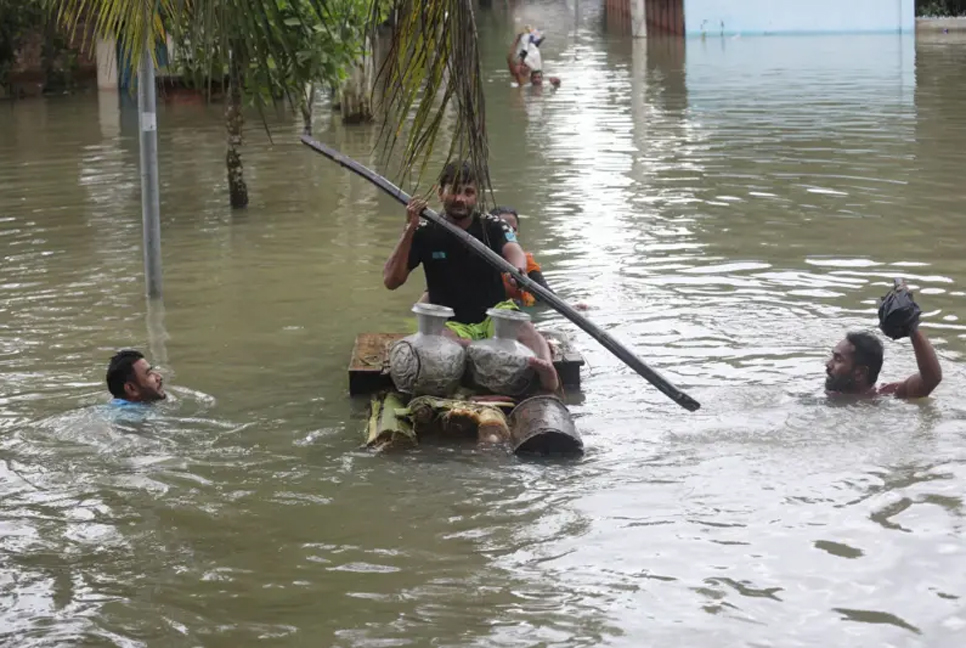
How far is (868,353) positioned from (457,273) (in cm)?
226

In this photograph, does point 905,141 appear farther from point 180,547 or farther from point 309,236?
point 180,547

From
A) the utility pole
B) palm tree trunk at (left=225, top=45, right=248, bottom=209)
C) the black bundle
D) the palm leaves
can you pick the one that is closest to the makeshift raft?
the black bundle

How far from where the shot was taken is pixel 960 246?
11.0m

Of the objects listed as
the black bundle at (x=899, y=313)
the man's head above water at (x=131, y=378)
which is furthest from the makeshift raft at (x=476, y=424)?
the black bundle at (x=899, y=313)

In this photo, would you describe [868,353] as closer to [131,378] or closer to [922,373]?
[922,373]

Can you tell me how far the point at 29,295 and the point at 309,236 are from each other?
2742 mm

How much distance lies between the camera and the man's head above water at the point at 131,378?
24.0 feet

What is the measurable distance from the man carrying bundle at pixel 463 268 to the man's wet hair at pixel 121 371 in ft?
4.69

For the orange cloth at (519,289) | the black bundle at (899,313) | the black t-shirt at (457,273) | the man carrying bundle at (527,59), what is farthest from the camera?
the man carrying bundle at (527,59)

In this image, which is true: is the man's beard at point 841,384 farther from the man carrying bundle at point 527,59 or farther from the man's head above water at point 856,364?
the man carrying bundle at point 527,59

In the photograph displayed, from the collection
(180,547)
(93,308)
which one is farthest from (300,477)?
(93,308)

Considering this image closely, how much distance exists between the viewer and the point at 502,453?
6.63 m

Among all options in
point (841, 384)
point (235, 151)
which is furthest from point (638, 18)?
point (841, 384)

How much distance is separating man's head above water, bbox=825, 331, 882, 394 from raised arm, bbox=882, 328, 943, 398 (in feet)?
0.57
